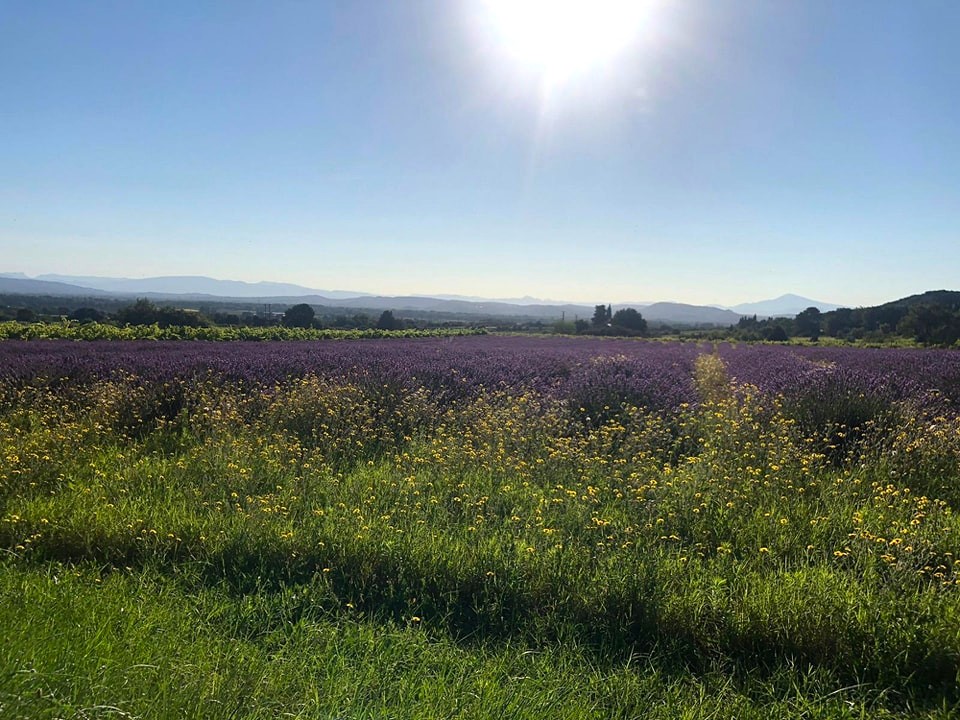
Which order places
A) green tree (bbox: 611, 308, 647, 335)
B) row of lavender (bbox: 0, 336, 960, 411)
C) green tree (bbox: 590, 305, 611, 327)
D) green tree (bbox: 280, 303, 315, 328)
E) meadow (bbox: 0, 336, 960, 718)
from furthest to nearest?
green tree (bbox: 590, 305, 611, 327), green tree (bbox: 611, 308, 647, 335), green tree (bbox: 280, 303, 315, 328), row of lavender (bbox: 0, 336, 960, 411), meadow (bbox: 0, 336, 960, 718)

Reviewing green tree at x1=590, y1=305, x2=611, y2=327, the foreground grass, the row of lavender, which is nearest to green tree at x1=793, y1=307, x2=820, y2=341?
green tree at x1=590, y1=305, x2=611, y2=327

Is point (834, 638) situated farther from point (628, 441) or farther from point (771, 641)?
point (628, 441)

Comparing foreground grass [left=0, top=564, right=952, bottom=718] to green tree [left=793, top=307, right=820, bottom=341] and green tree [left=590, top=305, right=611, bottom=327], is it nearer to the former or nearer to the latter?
green tree [left=793, top=307, right=820, bottom=341]

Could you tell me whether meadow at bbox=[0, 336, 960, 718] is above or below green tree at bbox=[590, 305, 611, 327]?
below

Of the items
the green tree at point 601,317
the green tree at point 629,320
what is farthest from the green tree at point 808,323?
the green tree at point 601,317

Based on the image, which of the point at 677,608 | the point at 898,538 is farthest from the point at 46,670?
the point at 898,538

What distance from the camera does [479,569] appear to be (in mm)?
3299

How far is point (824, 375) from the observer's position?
8.77m

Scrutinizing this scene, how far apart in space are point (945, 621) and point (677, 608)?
1280mm

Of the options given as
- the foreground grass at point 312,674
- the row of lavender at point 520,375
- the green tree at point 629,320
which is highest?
the green tree at point 629,320

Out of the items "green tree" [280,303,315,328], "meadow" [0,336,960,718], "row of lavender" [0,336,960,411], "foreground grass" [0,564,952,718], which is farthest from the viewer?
"green tree" [280,303,315,328]

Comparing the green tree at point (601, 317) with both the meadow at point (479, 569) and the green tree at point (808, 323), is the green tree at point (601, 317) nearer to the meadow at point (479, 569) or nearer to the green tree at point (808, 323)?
the green tree at point (808, 323)

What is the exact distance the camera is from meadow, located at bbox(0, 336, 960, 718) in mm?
2398

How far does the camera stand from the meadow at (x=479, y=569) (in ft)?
7.87
